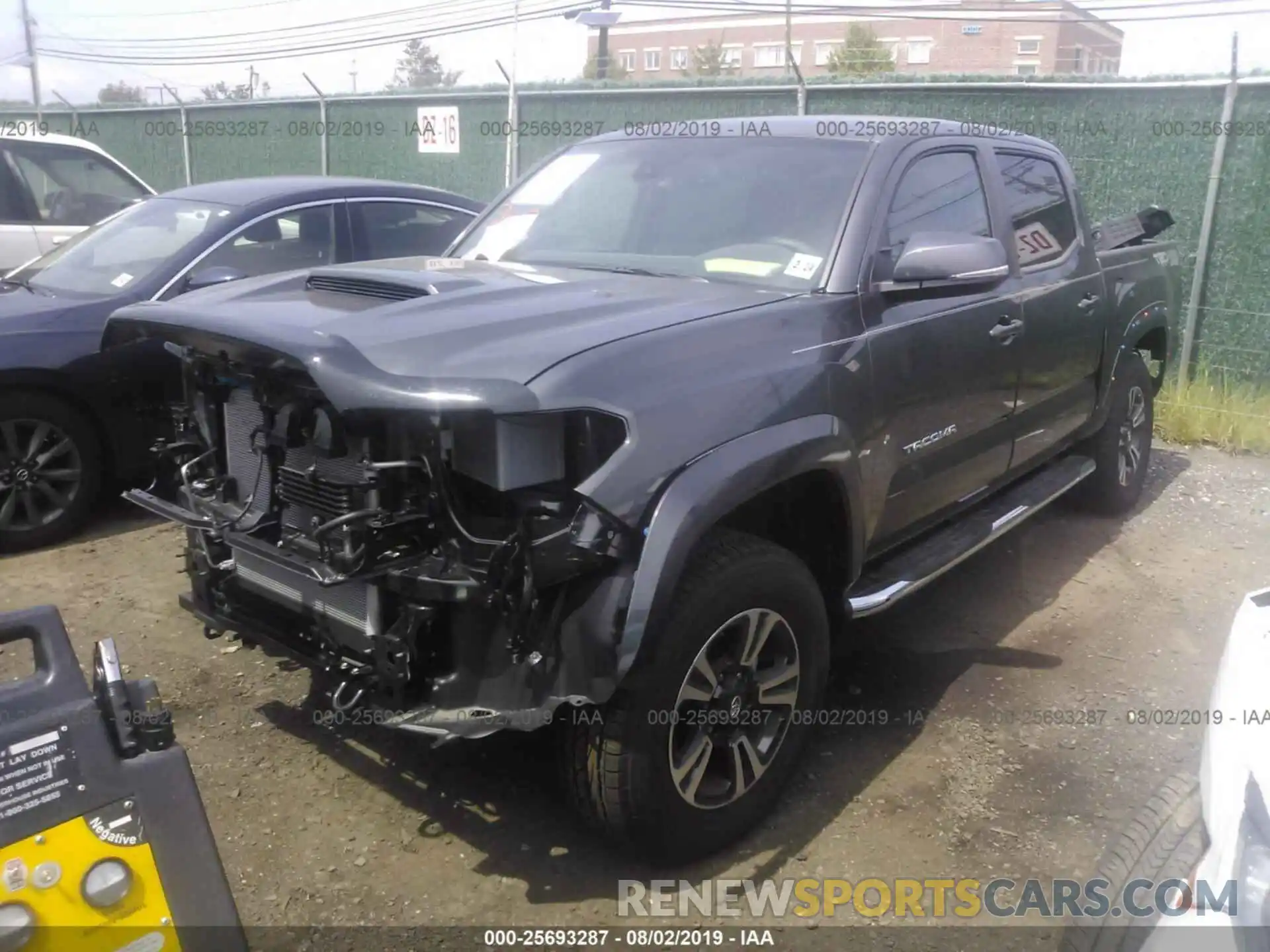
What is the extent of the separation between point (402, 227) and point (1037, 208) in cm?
352

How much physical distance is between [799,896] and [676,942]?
0.38 metres

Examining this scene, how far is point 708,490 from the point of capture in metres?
2.61

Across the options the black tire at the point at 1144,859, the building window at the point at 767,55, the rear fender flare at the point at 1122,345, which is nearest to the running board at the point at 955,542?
the rear fender flare at the point at 1122,345

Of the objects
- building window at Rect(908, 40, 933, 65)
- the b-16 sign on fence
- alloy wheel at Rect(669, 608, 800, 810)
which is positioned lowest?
alloy wheel at Rect(669, 608, 800, 810)

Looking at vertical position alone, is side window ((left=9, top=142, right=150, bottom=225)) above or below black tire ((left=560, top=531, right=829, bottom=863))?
above

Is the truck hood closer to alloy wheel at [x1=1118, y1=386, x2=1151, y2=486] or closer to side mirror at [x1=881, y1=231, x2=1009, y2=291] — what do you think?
side mirror at [x1=881, y1=231, x2=1009, y2=291]

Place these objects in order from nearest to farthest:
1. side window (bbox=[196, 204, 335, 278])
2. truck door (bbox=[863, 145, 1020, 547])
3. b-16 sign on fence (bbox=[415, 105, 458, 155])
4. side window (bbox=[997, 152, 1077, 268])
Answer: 1. truck door (bbox=[863, 145, 1020, 547])
2. side window (bbox=[997, 152, 1077, 268])
3. side window (bbox=[196, 204, 335, 278])
4. b-16 sign on fence (bbox=[415, 105, 458, 155])

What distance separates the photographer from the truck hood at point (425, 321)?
7.78 feet

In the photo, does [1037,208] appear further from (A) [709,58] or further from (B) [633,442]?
(A) [709,58]

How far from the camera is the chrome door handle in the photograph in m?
4.00

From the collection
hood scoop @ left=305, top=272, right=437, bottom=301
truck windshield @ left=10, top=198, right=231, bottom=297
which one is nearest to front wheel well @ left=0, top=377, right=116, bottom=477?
truck windshield @ left=10, top=198, right=231, bottom=297

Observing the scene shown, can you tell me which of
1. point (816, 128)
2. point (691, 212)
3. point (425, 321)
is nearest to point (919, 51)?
point (816, 128)

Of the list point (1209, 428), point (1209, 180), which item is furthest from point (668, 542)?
point (1209, 180)

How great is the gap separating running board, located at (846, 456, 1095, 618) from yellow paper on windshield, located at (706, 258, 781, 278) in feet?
3.50
